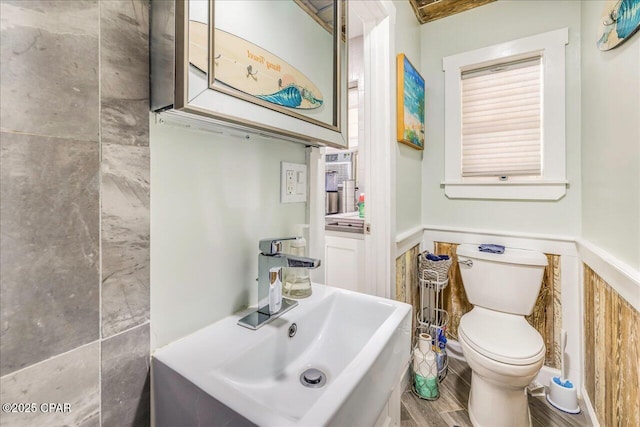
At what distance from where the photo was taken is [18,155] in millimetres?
Answer: 411

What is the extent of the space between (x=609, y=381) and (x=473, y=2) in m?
2.13

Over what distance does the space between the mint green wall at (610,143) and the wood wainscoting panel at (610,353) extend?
197 mm

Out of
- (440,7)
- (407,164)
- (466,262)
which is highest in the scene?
(440,7)

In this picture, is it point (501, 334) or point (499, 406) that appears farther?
point (501, 334)

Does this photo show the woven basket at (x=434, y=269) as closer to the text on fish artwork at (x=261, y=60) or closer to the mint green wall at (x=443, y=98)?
the mint green wall at (x=443, y=98)

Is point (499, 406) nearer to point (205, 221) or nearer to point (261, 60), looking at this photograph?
point (205, 221)

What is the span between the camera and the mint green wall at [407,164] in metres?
1.61

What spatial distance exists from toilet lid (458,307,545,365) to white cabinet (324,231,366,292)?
65cm

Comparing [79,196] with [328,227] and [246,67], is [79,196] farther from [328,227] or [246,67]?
[328,227]

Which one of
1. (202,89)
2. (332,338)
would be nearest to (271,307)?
(332,338)

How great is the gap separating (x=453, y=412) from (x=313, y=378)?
1190mm

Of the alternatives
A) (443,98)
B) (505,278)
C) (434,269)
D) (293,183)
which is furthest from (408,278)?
(443,98)

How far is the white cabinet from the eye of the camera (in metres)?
1.79

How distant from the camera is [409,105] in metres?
1.66
